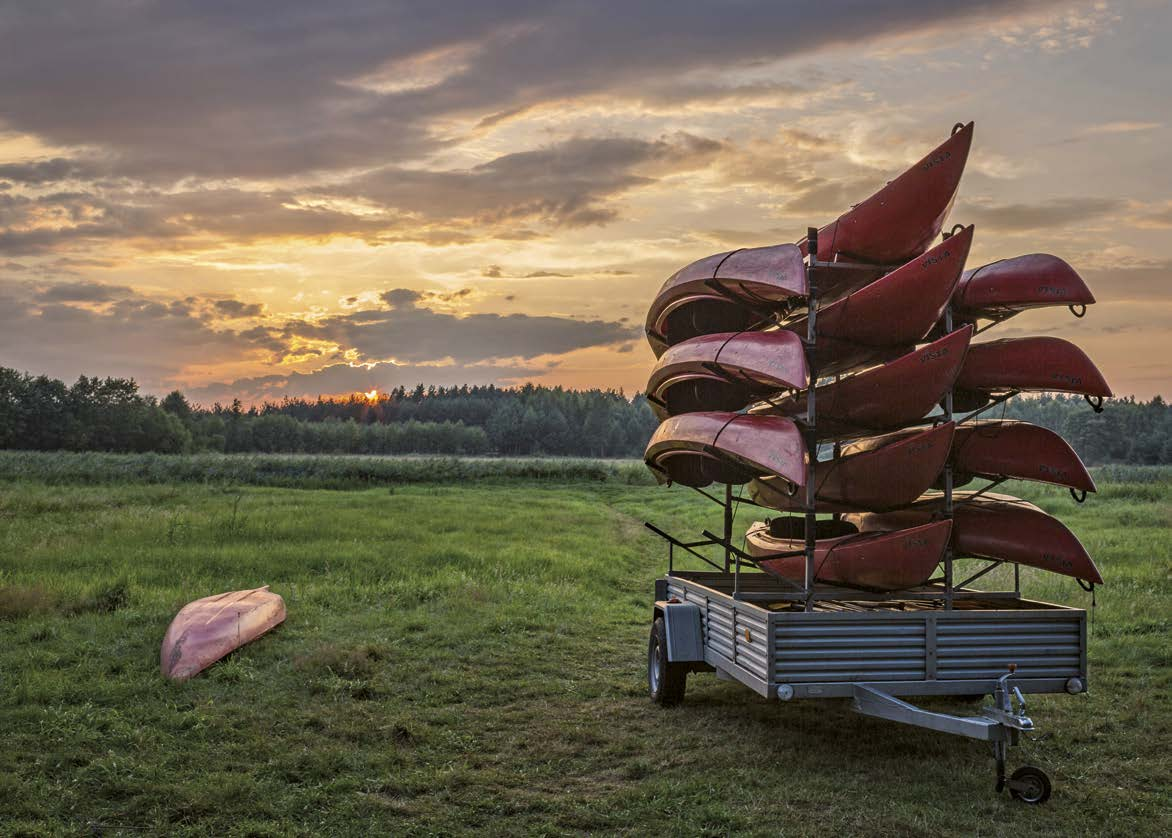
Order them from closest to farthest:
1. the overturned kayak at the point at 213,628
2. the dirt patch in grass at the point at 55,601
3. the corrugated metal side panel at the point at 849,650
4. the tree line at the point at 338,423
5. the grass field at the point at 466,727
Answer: the grass field at the point at 466,727 → the corrugated metal side panel at the point at 849,650 → the overturned kayak at the point at 213,628 → the dirt patch in grass at the point at 55,601 → the tree line at the point at 338,423

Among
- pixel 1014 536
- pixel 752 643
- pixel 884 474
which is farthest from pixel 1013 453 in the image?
pixel 752 643

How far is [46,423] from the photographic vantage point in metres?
92.8

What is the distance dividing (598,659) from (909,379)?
18.6ft

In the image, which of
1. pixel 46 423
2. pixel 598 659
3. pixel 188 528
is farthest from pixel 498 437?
pixel 598 659

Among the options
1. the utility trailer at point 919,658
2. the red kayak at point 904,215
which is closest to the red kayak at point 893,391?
the red kayak at point 904,215

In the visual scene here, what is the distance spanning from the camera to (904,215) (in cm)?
754

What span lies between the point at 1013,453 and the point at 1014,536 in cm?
65

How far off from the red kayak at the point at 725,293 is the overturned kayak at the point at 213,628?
5.73m

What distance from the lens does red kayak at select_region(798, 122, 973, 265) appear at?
7.30 meters

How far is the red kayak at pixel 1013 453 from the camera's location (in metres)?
7.25

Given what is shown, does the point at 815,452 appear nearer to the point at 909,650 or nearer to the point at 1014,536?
the point at 909,650

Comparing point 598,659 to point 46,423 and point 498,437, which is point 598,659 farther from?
point 498,437

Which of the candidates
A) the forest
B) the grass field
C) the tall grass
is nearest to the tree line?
the forest

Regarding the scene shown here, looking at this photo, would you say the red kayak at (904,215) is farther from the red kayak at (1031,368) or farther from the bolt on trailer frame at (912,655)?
the red kayak at (1031,368)
